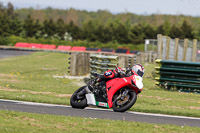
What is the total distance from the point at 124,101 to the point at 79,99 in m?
1.61

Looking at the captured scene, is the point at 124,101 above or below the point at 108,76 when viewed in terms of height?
below

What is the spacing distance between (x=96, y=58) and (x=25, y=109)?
11146mm

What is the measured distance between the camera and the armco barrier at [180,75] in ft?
57.5

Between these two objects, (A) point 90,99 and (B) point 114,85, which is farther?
(A) point 90,99

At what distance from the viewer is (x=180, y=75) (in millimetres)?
17828

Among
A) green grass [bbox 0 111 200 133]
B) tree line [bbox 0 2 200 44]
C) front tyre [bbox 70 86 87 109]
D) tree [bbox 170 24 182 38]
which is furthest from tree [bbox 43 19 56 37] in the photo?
green grass [bbox 0 111 200 133]

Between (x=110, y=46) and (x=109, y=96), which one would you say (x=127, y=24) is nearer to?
(x=110, y=46)

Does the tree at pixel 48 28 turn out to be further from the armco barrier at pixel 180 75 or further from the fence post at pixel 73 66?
the armco barrier at pixel 180 75

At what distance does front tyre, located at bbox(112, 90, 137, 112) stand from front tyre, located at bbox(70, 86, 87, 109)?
1162 mm

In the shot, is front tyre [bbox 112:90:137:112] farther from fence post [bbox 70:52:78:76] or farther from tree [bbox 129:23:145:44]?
tree [bbox 129:23:145:44]

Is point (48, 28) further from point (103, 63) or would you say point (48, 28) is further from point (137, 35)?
point (103, 63)

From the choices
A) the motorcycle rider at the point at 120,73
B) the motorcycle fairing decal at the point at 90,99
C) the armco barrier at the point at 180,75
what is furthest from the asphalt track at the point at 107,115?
the armco barrier at the point at 180,75

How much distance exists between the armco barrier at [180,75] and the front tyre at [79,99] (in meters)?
8.10

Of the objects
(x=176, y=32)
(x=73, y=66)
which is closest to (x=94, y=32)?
(x=176, y=32)
